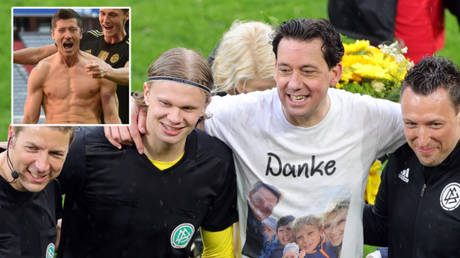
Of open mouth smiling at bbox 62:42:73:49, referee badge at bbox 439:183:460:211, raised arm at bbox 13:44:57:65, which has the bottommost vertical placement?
referee badge at bbox 439:183:460:211

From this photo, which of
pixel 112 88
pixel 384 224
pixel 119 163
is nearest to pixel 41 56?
pixel 112 88

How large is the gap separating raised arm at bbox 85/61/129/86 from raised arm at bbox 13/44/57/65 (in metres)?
0.17

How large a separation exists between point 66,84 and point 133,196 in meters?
0.82

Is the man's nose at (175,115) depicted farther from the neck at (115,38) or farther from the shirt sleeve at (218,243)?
the shirt sleeve at (218,243)

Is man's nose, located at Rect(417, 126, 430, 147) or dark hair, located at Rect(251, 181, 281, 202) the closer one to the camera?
man's nose, located at Rect(417, 126, 430, 147)

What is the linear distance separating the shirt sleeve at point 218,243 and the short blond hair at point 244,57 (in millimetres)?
888

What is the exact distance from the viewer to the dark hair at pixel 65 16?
13.0 feet

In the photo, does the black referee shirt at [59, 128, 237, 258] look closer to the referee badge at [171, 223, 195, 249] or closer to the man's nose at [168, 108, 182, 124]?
the referee badge at [171, 223, 195, 249]

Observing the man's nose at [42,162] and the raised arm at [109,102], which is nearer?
the raised arm at [109,102]

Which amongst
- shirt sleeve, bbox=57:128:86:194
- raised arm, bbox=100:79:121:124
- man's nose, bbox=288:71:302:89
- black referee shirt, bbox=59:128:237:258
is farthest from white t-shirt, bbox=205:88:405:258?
raised arm, bbox=100:79:121:124

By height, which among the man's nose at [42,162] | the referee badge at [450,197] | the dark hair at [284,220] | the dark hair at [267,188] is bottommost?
the dark hair at [284,220]

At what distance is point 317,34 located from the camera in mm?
4598

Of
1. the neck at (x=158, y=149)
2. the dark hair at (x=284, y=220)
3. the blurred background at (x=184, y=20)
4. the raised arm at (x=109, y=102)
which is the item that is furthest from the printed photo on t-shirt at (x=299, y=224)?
the blurred background at (x=184, y=20)

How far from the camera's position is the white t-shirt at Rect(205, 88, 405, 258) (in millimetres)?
4695
